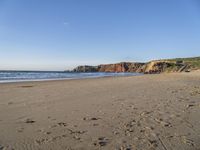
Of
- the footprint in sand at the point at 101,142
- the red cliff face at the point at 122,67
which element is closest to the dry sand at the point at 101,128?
the footprint in sand at the point at 101,142

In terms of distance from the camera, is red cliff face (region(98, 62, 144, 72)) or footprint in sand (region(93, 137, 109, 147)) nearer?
footprint in sand (region(93, 137, 109, 147))

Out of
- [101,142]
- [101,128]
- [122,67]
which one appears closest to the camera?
[101,142]

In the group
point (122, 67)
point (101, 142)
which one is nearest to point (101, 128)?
point (101, 142)

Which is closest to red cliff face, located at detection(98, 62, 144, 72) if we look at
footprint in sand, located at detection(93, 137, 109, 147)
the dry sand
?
the dry sand

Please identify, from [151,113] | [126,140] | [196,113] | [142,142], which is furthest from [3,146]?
[196,113]

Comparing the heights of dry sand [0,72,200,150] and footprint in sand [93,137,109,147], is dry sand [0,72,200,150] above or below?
above

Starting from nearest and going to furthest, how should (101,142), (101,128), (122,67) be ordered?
(101,142) → (101,128) → (122,67)

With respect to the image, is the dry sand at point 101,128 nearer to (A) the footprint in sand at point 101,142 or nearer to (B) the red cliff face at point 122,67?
(A) the footprint in sand at point 101,142

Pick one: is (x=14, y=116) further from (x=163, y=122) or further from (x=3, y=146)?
(x=163, y=122)

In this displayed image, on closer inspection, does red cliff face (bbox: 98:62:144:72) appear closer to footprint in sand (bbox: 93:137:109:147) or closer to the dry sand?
the dry sand

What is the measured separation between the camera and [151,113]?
17.9 ft

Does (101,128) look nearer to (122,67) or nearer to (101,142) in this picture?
(101,142)

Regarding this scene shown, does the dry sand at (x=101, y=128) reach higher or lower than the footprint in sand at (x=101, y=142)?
higher

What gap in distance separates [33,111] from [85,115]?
161cm
